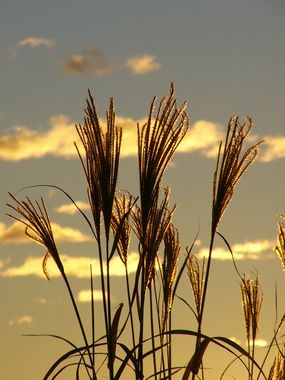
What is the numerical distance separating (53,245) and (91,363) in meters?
0.49

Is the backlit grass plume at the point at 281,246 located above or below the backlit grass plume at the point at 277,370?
above

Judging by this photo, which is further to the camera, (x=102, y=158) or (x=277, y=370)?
(x=277, y=370)

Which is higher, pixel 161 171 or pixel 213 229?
pixel 161 171

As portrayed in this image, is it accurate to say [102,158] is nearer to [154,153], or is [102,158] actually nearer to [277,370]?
[154,153]

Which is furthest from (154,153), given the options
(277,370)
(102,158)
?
(277,370)

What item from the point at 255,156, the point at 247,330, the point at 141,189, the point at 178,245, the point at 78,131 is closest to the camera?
the point at 141,189

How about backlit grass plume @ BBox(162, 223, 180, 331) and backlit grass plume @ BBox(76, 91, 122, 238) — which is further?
backlit grass plume @ BBox(162, 223, 180, 331)

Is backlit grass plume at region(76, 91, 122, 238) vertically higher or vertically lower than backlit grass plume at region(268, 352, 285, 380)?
higher

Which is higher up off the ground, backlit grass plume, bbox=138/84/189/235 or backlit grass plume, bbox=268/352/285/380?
backlit grass plume, bbox=138/84/189/235

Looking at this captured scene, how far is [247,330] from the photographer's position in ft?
13.7

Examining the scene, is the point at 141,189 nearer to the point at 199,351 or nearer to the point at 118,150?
the point at 118,150

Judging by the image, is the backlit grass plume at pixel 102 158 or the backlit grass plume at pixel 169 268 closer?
the backlit grass plume at pixel 102 158

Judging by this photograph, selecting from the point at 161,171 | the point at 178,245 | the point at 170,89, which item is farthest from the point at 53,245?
the point at 178,245

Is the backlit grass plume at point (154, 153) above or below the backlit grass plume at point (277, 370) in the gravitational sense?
above
